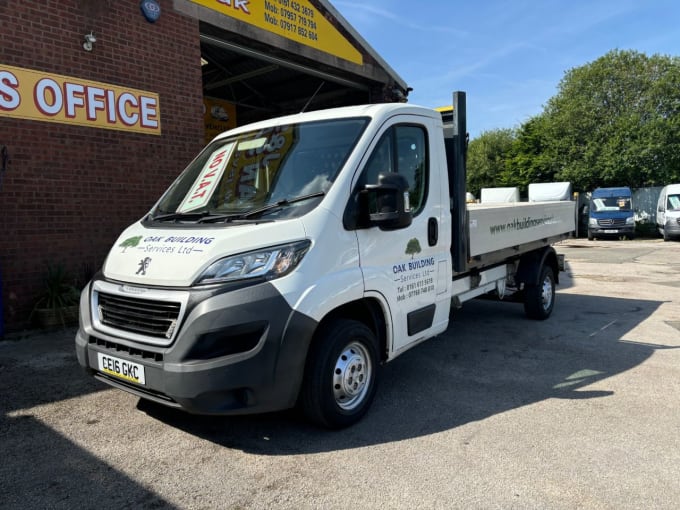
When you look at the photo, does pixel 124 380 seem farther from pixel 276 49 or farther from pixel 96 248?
pixel 276 49

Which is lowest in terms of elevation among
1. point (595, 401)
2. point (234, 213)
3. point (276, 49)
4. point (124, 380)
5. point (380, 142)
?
point (595, 401)

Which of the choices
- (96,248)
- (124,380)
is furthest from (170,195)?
(96,248)

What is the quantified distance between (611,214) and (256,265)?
78.4ft

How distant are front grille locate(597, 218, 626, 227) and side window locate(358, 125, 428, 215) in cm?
2206

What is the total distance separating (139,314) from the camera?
3.06 meters

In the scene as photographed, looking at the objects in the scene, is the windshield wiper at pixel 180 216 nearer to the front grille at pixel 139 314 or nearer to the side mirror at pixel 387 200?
the front grille at pixel 139 314

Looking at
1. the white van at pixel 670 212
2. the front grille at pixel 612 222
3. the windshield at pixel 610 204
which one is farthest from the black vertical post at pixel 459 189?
the windshield at pixel 610 204

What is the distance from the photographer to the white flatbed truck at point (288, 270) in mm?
2812

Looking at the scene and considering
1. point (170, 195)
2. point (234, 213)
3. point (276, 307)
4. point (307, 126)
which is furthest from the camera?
point (170, 195)

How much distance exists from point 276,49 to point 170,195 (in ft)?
21.5

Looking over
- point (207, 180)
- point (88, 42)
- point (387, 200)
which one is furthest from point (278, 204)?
point (88, 42)

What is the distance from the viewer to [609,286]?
9734 mm

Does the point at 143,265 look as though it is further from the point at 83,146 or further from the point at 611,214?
the point at 611,214

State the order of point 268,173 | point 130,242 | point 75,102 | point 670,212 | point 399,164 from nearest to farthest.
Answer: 1. point 130,242
2. point 268,173
3. point 399,164
4. point 75,102
5. point 670,212
